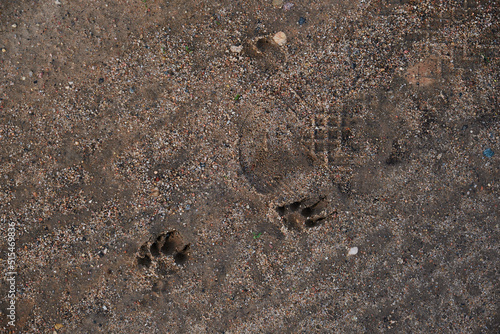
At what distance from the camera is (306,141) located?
434 cm

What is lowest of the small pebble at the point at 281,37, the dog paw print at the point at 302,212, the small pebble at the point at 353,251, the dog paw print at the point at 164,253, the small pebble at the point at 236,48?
the small pebble at the point at 353,251

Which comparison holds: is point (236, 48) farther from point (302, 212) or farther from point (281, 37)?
point (302, 212)

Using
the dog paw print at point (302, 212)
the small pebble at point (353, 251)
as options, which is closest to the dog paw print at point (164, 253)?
the dog paw print at point (302, 212)

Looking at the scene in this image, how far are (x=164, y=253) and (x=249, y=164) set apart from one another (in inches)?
63.6

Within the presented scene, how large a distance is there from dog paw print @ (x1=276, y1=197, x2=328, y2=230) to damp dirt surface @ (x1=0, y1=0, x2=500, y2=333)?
0.02 m

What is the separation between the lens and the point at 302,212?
435 centimetres

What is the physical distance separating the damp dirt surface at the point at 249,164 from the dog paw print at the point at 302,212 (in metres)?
0.02

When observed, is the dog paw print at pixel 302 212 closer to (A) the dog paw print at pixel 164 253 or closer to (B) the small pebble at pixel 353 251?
(B) the small pebble at pixel 353 251

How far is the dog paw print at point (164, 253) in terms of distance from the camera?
425cm

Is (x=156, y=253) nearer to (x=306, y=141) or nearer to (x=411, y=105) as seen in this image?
(x=306, y=141)

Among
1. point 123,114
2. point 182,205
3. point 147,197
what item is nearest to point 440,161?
point 182,205

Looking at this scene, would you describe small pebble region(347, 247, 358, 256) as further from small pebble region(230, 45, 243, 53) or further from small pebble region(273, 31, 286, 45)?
small pebble region(230, 45, 243, 53)

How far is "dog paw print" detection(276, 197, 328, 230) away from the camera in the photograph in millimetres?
4340

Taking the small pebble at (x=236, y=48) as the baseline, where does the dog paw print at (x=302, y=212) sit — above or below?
below
